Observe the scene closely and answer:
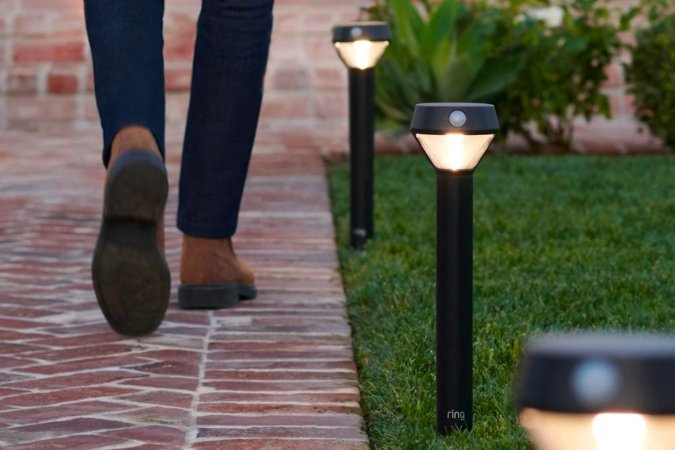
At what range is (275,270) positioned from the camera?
418 cm

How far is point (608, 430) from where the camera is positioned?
1.01m

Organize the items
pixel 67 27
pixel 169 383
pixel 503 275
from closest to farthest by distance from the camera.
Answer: pixel 169 383, pixel 503 275, pixel 67 27

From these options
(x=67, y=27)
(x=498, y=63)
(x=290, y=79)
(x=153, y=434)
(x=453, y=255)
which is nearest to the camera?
(x=453, y=255)

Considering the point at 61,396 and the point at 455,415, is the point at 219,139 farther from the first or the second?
the point at 455,415

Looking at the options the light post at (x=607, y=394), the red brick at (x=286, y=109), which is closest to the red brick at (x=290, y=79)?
the red brick at (x=286, y=109)

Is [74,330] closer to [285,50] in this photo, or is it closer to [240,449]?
[240,449]

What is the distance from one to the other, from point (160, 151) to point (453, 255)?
891mm

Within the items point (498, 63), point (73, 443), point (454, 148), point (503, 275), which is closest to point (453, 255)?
point (454, 148)

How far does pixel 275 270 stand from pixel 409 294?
72 centimetres

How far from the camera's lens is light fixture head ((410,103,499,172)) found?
2217 mm

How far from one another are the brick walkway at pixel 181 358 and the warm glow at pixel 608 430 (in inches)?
54.4

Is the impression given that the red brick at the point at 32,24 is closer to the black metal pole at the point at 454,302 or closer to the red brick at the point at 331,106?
the red brick at the point at 331,106

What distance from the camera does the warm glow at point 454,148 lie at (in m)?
2.23

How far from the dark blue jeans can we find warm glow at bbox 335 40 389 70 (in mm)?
863
